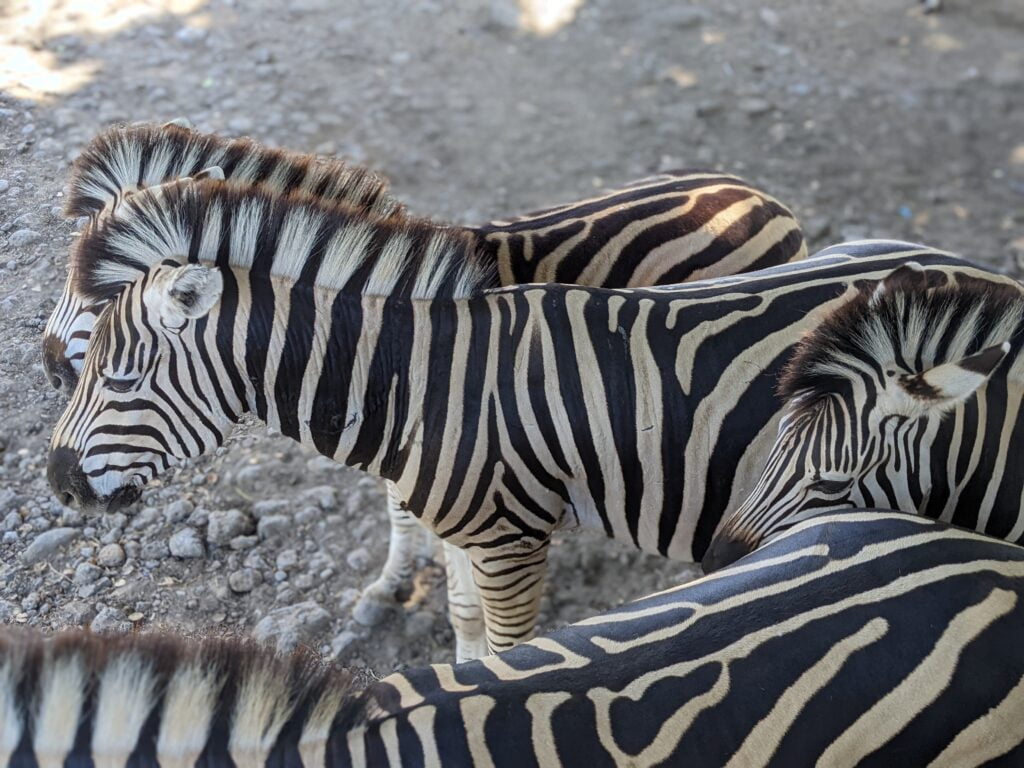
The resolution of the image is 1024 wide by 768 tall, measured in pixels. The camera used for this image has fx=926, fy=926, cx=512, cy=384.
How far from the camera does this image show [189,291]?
9.64 ft

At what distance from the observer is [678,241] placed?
13.2 feet

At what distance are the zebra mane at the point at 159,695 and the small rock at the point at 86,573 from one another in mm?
914

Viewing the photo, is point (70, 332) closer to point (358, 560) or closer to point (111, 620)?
point (111, 620)

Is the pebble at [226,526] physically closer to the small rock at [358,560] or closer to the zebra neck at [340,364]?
the small rock at [358,560]

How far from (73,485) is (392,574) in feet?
5.48

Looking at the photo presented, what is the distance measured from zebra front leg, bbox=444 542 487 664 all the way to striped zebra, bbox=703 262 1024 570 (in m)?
1.29

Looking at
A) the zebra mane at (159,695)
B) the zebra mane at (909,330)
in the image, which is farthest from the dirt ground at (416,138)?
the zebra mane at (909,330)

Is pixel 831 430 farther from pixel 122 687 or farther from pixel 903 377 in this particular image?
pixel 122 687

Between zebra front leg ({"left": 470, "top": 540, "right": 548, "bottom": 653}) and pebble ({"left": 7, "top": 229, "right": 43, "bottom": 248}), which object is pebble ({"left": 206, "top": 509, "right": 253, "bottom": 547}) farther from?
pebble ({"left": 7, "top": 229, "right": 43, "bottom": 248})

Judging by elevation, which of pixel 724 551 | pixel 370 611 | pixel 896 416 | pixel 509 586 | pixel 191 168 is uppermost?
pixel 191 168

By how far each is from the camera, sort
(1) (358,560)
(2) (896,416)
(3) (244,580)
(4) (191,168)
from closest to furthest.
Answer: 1. (2) (896,416)
2. (4) (191,168)
3. (3) (244,580)
4. (1) (358,560)

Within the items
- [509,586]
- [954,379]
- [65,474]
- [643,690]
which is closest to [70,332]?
[65,474]

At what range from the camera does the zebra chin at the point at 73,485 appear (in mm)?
3027

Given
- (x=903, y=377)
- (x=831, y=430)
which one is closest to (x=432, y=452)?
(x=831, y=430)
